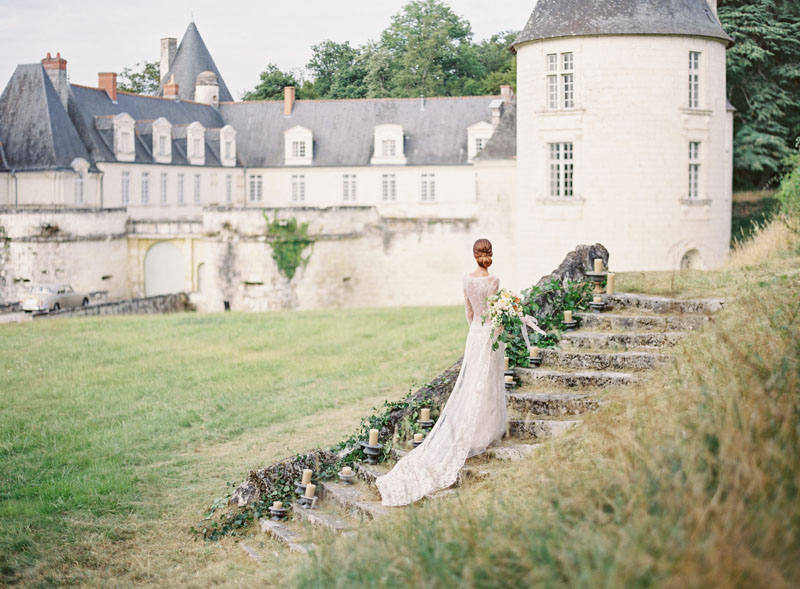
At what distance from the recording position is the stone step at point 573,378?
25.7 feet

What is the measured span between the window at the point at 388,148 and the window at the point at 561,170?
53.2 feet

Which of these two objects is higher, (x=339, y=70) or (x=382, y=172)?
(x=339, y=70)

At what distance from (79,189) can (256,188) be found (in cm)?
870

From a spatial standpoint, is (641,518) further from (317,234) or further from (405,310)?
(317,234)

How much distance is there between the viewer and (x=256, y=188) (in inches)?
1574

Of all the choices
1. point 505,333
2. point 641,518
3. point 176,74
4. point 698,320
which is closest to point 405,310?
point 698,320

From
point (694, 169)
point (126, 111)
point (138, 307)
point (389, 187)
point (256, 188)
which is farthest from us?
point (256, 188)

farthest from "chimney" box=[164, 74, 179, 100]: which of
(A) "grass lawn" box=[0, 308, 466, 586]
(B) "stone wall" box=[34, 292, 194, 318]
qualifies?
(A) "grass lawn" box=[0, 308, 466, 586]

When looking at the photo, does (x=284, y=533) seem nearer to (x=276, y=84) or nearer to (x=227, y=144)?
(x=227, y=144)

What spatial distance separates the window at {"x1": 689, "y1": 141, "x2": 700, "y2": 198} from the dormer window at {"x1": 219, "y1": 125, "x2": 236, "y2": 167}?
2151 centimetres

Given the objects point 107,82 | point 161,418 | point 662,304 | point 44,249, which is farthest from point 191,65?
point 662,304

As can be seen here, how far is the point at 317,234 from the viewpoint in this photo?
102ft

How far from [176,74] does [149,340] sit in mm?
29551

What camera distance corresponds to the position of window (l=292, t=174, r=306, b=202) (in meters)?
39.1
